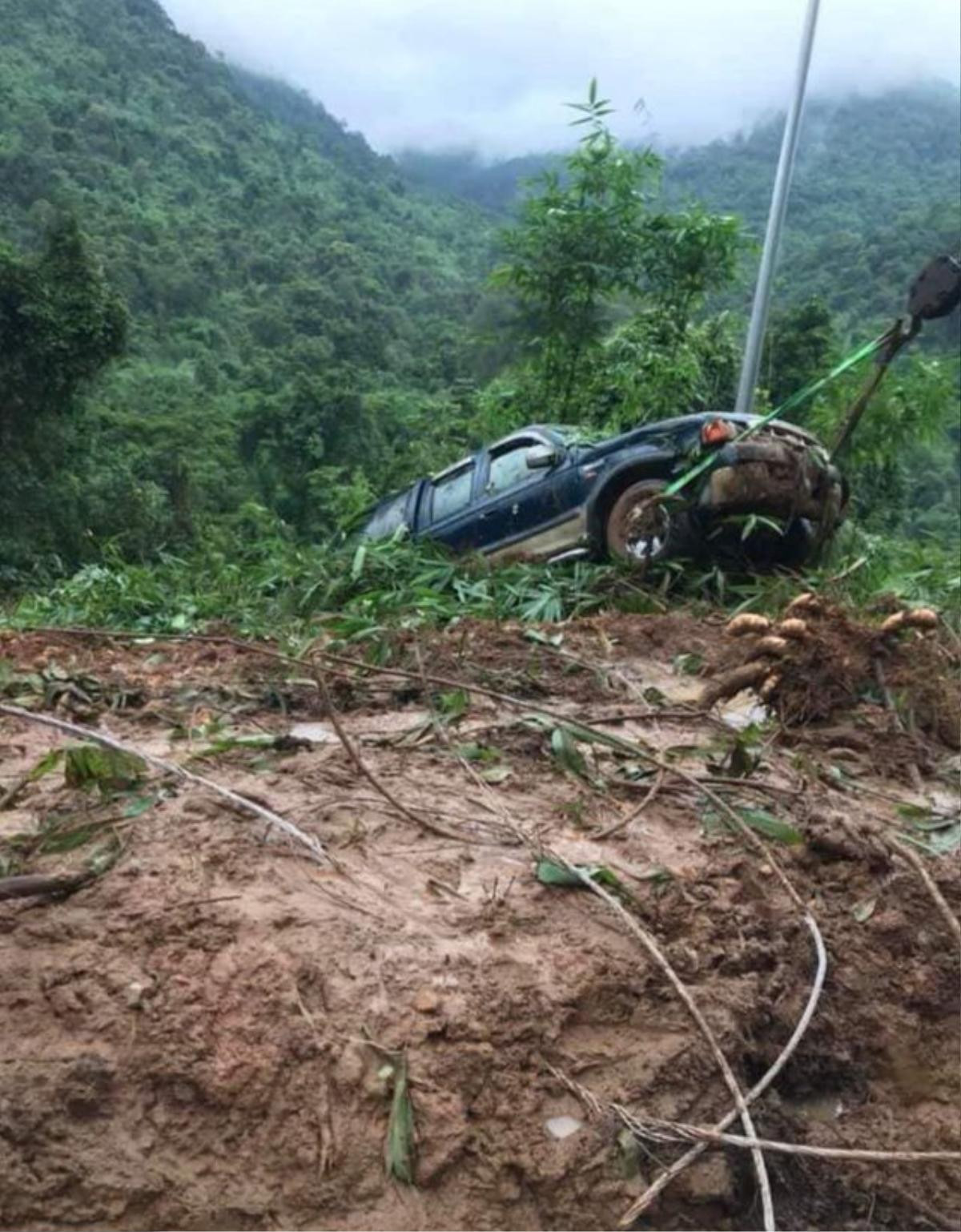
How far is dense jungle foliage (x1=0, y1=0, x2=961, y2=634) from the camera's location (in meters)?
9.12

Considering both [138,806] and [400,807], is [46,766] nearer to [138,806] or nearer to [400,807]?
[138,806]

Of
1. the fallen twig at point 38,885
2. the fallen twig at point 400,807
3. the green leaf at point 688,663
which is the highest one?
the fallen twig at point 38,885

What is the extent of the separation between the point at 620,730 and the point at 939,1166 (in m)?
2.24

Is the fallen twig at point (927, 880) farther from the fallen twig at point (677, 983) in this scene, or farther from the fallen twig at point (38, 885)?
the fallen twig at point (38, 885)

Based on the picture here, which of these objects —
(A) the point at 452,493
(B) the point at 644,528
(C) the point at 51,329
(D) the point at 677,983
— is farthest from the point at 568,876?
(C) the point at 51,329

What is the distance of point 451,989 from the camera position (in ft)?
8.11

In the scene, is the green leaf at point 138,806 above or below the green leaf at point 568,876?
above

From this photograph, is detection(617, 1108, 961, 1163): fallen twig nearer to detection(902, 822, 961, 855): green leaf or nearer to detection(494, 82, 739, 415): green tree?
detection(902, 822, 961, 855): green leaf

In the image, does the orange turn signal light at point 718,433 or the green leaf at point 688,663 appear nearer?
the green leaf at point 688,663

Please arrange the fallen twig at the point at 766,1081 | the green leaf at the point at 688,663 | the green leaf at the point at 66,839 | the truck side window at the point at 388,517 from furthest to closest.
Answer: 1. the truck side window at the point at 388,517
2. the green leaf at the point at 688,663
3. the green leaf at the point at 66,839
4. the fallen twig at the point at 766,1081

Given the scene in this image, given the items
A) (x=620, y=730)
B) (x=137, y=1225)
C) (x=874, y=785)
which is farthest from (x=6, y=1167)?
(x=874, y=785)

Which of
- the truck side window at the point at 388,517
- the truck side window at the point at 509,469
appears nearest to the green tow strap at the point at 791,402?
the truck side window at the point at 509,469

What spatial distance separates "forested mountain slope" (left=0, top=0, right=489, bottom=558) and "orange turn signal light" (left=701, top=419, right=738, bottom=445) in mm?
7885

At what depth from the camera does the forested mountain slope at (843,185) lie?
110 feet
